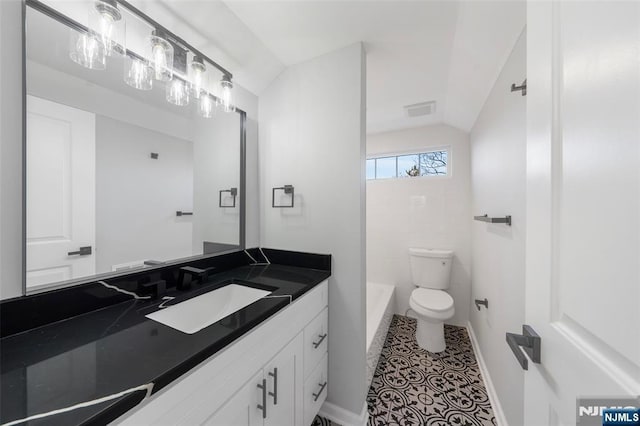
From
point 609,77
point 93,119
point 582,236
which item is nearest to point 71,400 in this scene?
point 93,119

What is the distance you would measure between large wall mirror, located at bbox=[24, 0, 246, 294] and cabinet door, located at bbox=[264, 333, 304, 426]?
0.76m

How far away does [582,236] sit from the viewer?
43cm

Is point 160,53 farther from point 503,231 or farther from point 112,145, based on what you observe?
point 503,231

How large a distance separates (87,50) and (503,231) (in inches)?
88.7

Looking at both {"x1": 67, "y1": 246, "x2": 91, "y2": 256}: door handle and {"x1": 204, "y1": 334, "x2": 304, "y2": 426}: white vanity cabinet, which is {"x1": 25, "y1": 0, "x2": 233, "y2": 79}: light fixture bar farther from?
{"x1": 204, "y1": 334, "x2": 304, "y2": 426}: white vanity cabinet

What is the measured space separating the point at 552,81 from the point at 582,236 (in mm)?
374

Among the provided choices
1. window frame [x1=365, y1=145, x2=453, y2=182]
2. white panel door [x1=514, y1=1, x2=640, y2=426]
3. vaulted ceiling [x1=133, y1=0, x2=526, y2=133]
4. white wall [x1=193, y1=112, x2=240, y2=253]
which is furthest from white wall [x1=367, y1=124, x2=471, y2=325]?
white panel door [x1=514, y1=1, x2=640, y2=426]

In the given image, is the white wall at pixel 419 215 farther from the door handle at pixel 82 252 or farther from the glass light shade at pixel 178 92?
the door handle at pixel 82 252

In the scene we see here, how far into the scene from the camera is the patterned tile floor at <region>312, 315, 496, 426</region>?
1.42m

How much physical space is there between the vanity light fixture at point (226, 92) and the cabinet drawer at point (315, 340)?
1416 mm

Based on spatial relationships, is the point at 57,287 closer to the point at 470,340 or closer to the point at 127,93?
the point at 127,93

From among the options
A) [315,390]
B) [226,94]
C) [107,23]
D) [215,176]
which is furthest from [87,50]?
[315,390]

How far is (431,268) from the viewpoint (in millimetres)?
2443

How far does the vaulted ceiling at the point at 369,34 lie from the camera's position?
3.67 ft
